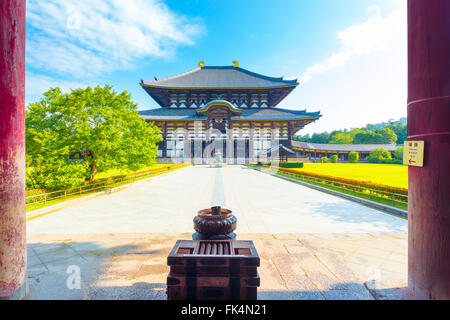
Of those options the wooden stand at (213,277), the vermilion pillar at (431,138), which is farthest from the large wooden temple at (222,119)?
the wooden stand at (213,277)

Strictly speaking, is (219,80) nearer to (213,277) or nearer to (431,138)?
(431,138)

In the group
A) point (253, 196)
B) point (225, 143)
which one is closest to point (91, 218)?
point (253, 196)

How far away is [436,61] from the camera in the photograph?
6.94 feet

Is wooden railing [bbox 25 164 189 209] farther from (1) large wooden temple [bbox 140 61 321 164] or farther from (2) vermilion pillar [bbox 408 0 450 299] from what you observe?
(1) large wooden temple [bbox 140 61 321 164]

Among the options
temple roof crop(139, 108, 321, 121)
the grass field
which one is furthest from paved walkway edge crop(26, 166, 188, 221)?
temple roof crop(139, 108, 321, 121)

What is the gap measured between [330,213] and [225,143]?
26631mm

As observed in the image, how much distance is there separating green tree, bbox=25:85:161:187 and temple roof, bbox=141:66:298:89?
24.9 m

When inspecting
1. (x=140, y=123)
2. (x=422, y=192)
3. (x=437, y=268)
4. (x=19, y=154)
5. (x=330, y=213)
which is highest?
(x=140, y=123)

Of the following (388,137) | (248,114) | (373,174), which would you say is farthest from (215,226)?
(388,137)

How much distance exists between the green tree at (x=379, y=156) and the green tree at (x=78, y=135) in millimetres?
41962

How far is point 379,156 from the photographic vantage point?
36.2 m

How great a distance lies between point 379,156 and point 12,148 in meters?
46.0

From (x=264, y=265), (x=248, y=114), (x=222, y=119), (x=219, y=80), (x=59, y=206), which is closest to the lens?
(x=264, y=265)
